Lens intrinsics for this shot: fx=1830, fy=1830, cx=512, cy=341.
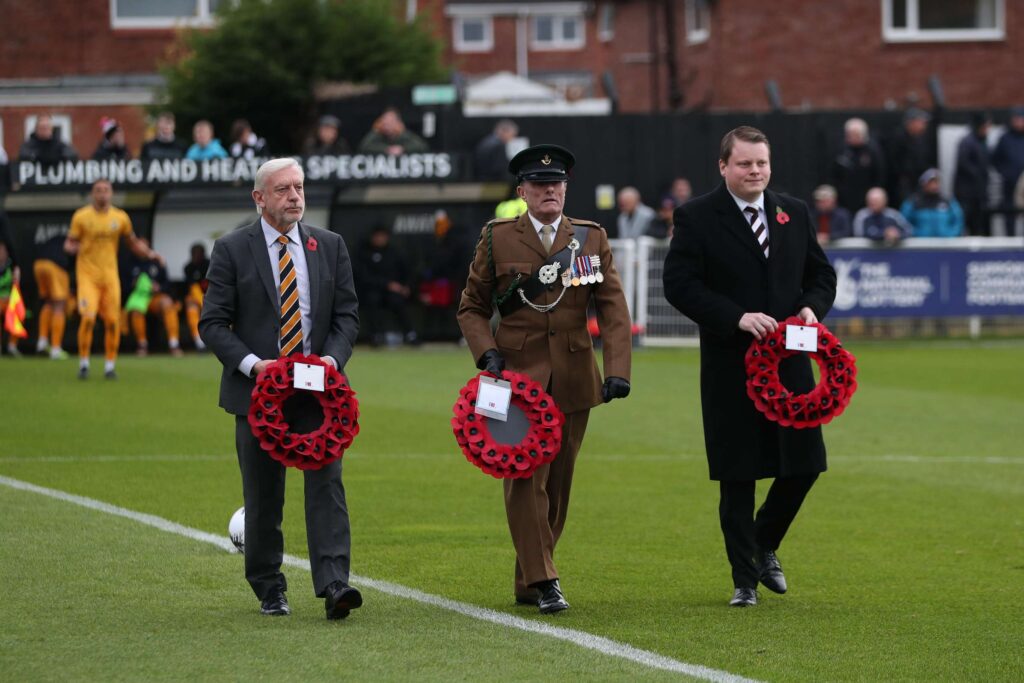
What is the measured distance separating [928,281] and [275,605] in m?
20.0

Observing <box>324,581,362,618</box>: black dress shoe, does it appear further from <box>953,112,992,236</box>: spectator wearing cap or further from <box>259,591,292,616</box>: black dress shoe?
<box>953,112,992,236</box>: spectator wearing cap

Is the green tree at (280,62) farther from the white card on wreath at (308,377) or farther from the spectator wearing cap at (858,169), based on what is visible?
the white card on wreath at (308,377)

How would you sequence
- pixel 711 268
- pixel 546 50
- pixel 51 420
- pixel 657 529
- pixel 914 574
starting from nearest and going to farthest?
pixel 711 268 → pixel 914 574 → pixel 657 529 → pixel 51 420 → pixel 546 50

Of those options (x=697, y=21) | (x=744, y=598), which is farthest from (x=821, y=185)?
(x=744, y=598)

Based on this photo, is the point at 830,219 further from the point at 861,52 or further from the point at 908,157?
the point at 861,52

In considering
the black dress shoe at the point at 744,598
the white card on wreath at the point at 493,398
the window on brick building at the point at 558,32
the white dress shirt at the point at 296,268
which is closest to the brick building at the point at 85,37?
the window on brick building at the point at 558,32

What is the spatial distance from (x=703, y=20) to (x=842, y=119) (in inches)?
406

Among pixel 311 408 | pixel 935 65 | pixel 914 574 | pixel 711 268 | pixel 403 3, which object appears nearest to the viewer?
pixel 311 408

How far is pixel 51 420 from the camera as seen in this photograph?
53.7 ft

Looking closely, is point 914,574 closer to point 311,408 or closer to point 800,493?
point 800,493

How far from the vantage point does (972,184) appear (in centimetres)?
2914

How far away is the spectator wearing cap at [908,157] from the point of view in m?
29.2

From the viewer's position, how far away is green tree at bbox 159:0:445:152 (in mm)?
39938

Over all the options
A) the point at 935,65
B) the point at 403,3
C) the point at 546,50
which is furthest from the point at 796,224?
the point at 546,50
